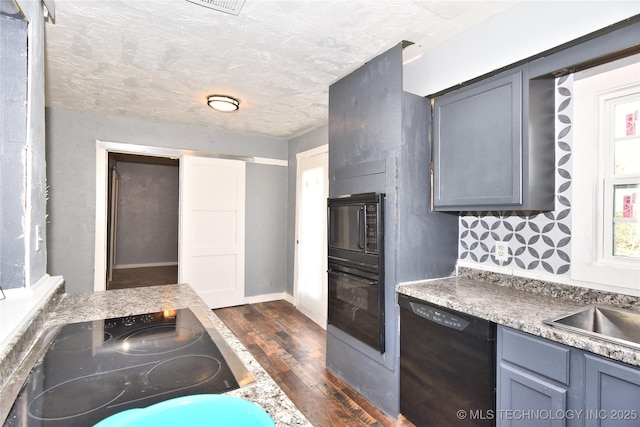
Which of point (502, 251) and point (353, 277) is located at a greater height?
point (502, 251)

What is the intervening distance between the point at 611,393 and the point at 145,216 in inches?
331

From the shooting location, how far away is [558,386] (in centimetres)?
132

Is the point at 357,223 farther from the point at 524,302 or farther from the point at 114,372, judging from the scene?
the point at 114,372

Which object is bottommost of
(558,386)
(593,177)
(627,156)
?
(558,386)

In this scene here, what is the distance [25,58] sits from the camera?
1356mm

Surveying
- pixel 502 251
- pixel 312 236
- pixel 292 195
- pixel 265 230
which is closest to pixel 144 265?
pixel 265 230

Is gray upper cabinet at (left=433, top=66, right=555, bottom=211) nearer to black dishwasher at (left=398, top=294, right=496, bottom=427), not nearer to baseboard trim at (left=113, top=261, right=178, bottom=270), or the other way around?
black dishwasher at (left=398, top=294, right=496, bottom=427)

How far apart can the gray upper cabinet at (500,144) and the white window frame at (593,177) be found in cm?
13

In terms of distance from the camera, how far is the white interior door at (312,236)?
3858 millimetres

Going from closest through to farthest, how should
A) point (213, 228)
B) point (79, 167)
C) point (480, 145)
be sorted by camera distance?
point (480, 145) → point (79, 167) → point (213, 228)

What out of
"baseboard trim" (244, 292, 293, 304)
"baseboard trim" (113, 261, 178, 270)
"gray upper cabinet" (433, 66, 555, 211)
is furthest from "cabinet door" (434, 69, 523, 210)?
"baseboard trim" (113, 261, 178, 270)

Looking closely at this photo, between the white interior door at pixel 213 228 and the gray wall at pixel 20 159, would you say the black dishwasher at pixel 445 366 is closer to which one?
the gray wall at pixel 20 159

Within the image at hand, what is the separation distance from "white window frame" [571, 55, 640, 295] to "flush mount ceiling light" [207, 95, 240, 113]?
8.79 ft

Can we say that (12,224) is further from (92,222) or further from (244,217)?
(244,217)
